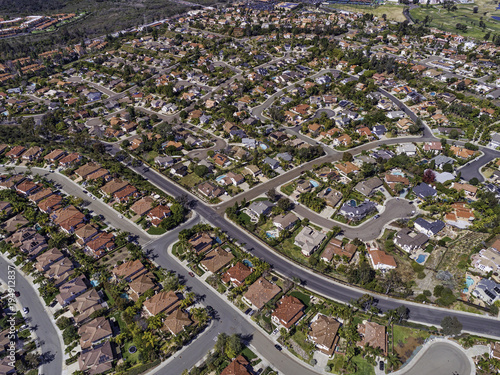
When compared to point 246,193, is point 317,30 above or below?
above

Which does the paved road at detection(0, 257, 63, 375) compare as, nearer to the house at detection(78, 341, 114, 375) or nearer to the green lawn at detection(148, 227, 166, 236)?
the house at detection(78, 341, 114, 375)

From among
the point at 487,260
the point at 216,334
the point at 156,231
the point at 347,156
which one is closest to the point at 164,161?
the point at 156,231

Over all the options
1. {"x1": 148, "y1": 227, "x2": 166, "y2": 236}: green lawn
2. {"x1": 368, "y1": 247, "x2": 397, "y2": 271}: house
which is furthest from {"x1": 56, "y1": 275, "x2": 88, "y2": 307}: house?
{"x1": 368, "y1": 247, "x2": 397, "y2": 271}: house

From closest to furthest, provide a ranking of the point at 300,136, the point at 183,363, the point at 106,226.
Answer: the point at 183,363 → the point at 106,226 → the point at 300,136

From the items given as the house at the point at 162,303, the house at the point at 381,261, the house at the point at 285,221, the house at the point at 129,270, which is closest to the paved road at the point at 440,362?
the house at the point at 381,261

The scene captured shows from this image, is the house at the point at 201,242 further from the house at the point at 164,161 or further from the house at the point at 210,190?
the house at the point at 164,161

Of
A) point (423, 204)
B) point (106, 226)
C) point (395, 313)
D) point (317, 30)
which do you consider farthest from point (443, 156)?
point (317, 30)

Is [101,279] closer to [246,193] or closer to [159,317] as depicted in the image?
[159,317]

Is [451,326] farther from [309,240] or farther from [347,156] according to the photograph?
[347,156]

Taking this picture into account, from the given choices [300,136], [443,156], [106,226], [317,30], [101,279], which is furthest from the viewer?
[317,30]
